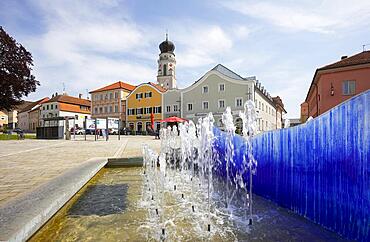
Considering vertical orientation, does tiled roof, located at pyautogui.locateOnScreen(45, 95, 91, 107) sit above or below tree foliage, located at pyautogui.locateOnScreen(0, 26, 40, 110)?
above

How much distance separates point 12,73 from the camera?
23469mm

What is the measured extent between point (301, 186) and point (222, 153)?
12.1 feet

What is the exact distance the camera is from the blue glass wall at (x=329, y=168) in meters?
2.99

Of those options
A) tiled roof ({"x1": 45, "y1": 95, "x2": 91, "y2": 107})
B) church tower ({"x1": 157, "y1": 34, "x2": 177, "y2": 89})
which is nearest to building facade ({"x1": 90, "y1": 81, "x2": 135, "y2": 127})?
church tower ({"x1": 157, "y1": 34, "x2": 177, "y2": 89})

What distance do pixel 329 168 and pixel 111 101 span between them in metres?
57.2

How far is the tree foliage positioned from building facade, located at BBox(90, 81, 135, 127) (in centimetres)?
2948

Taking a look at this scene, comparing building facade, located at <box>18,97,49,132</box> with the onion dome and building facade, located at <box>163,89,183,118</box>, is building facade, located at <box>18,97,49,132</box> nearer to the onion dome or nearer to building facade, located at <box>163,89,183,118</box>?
the onion dome

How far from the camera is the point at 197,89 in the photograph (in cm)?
4359

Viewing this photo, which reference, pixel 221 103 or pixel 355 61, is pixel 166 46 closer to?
pixel 221 103

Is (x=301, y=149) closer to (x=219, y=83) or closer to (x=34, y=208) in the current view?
(x=34, y=208)

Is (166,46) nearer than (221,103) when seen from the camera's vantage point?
No

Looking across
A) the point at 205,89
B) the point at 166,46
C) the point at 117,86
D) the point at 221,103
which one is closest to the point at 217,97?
the point at 221,103

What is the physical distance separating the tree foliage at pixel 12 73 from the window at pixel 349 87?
31.1m

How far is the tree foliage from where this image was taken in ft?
74.9
